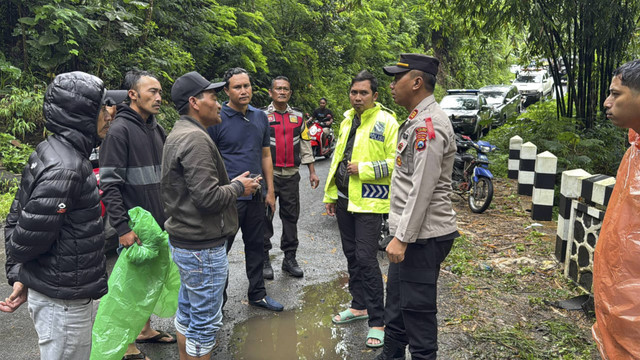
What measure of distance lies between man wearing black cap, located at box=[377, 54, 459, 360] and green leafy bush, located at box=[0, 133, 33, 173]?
7.58 metres

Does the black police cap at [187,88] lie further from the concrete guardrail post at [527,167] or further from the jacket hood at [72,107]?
the concrete guardrail post at [527,167]

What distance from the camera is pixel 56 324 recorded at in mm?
2498

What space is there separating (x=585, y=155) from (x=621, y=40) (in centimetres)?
243

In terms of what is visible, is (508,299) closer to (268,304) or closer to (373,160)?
(373,160)

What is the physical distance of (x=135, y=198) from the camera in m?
3.65

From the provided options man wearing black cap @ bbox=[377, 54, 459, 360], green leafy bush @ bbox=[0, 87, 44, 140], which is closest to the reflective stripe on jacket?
man wearing black cap @ bbox=[377, 54, 459, 360]

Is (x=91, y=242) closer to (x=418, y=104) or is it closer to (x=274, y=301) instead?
(x=418, y=104)

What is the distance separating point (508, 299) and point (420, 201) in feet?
7.76

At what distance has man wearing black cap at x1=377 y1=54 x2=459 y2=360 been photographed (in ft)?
9.65

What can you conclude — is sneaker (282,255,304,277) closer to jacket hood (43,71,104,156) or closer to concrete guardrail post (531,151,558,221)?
jacket hood (43,71,104,156)

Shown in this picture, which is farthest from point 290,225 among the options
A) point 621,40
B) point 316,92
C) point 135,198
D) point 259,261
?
point 316,92

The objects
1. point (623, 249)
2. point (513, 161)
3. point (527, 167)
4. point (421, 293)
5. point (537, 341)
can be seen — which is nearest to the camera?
point (623, 249)

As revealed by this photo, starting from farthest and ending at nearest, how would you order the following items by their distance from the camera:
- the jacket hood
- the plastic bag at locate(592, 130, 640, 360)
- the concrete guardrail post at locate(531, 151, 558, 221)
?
1. the concrete guardrail post at locate(531, 151, 558, 221)
2. the jacket hood
3. the plastic bag at locate(592, 130, 640, 360)

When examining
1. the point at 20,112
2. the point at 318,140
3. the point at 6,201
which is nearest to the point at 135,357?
the point at 6,201
